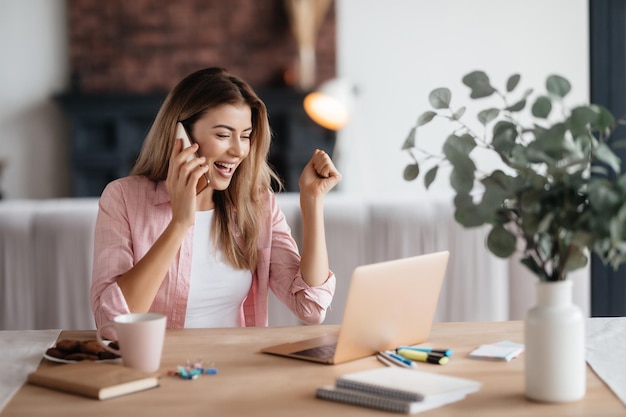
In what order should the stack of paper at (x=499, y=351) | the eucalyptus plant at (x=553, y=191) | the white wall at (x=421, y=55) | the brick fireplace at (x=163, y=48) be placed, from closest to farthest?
the eucalyptus plant at (x=553, y=191)
the stack of paper at (x=499, y=351)
the brick fireplace at (x=163, y=48)
the white wall at (x=421, y=55)

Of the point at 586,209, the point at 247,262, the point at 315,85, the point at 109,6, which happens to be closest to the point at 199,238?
the point at 247,262

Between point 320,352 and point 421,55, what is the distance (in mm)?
5911

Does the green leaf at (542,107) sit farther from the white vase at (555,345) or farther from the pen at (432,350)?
the pen at (432,350)

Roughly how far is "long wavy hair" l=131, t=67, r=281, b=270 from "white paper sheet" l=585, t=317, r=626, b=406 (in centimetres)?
83

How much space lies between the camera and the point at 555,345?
45.5 inches

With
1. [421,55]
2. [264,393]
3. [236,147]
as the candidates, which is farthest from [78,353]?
[421,55]

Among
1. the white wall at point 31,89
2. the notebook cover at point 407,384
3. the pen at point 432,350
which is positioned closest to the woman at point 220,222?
the pen at point 432,350

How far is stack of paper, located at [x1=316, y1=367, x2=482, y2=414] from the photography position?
1138 mm

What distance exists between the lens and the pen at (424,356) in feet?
4.62

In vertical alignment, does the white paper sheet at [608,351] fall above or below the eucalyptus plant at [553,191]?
below

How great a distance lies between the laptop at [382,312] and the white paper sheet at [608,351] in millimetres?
298

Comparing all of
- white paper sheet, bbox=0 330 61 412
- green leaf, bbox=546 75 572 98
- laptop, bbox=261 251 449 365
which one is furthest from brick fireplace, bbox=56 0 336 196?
green leaf, bbox=546 75 572 98

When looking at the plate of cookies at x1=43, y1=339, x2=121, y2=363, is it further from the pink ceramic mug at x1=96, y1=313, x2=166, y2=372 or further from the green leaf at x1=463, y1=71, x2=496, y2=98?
the green leaf at x1=463, y1=71, x2=496, y2=98

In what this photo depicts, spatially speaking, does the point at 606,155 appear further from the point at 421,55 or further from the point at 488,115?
the point at 421,55
